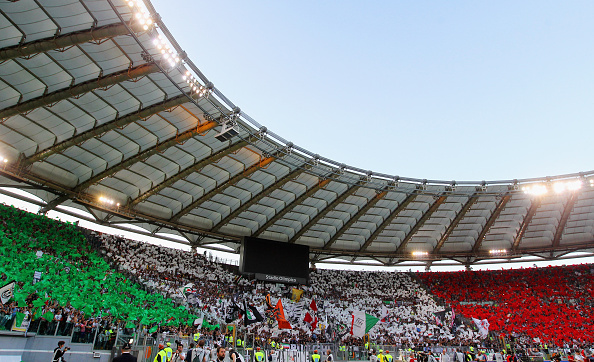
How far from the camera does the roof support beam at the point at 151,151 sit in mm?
26359

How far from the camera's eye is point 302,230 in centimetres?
4219

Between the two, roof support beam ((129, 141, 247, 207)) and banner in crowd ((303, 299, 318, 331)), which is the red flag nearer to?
banner in crowd ((303, 299, 318, 331))

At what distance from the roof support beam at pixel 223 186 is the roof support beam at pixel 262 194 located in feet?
8.74

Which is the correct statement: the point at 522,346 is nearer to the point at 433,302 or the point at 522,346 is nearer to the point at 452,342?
the point at 452,342

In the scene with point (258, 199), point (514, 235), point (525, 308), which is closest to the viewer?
point (258, 199)

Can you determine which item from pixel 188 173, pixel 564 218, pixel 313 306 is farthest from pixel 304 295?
pixel 564 218

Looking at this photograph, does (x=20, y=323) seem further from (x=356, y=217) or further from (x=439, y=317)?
(x=439, y=317)

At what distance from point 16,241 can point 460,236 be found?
43869mm

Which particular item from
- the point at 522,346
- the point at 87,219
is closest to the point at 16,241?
the point at 87,219

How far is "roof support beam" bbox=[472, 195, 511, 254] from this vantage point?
37.7m

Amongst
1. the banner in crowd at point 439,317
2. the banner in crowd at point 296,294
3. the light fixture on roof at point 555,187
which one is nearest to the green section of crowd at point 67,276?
the banner in crowd at point 296,294

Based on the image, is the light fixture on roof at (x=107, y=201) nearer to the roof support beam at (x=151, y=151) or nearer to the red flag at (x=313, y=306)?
the roof support beam at (x=151, y=151)

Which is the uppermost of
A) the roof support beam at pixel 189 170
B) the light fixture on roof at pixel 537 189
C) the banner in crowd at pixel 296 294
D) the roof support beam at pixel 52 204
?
the light fixture on roof at pixel 537 189

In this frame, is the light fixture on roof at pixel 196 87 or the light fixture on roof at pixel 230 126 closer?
the light fixture on roof at pixel 196 87
